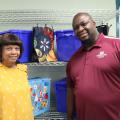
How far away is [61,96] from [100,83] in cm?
80

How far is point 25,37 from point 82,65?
739 mm

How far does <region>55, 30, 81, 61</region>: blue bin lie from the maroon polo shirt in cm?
52

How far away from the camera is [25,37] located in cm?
248

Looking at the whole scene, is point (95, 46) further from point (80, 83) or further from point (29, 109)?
point (29, 109)

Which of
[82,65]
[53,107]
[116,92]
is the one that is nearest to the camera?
[116,92]

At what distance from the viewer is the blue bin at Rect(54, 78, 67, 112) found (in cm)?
257

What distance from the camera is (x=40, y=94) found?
252 cm

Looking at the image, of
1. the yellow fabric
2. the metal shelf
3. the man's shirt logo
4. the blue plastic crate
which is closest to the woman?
the yellow fabric

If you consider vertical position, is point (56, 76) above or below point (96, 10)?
below

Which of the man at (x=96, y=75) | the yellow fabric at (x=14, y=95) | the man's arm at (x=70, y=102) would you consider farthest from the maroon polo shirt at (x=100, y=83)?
the yellow fabric at (x=14, y=95)

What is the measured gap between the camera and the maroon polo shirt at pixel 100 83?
1.85 m

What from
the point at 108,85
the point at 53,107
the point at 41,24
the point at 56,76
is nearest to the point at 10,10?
the point at 41,24

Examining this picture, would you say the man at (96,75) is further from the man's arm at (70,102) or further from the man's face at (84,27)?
the man's arm at (70,102)

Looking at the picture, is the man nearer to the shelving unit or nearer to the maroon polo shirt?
the maroon polo shirt
